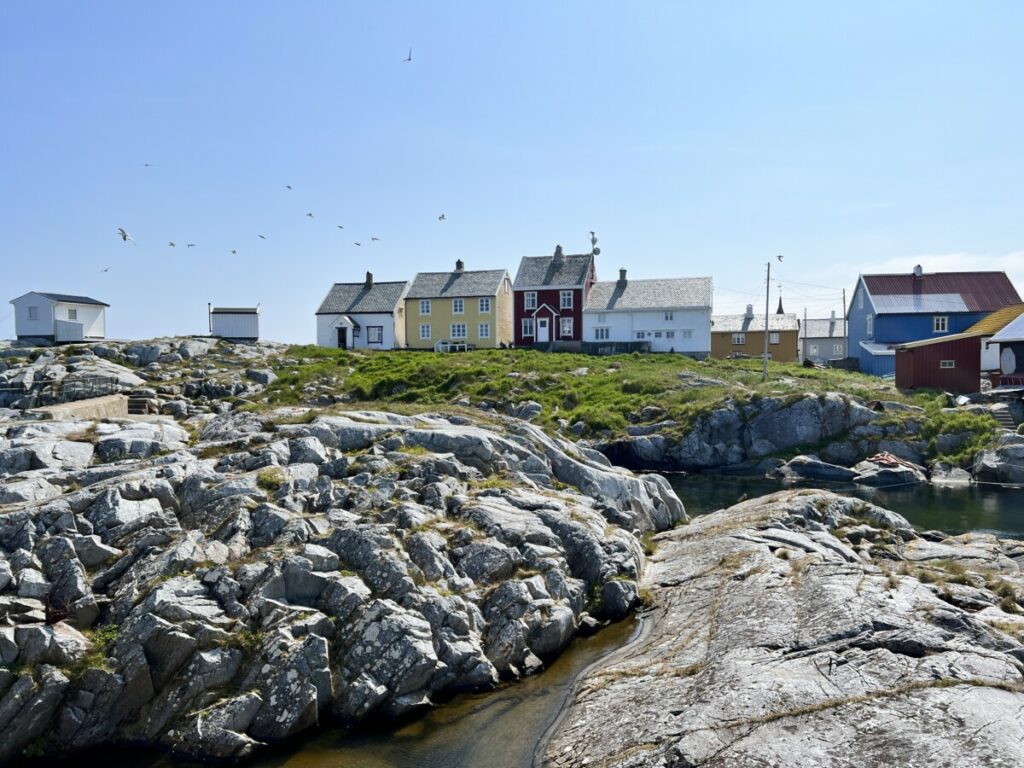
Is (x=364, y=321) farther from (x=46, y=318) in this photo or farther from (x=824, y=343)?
(x=824, y=343)

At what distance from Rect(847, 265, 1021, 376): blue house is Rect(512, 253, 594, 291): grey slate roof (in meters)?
27.1

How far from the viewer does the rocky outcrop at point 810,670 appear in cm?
1103

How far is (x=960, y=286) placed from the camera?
72750mm

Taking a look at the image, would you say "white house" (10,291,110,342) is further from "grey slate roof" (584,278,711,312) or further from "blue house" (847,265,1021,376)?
"blue house" (847,265,1021,376)

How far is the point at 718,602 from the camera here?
58.3ft

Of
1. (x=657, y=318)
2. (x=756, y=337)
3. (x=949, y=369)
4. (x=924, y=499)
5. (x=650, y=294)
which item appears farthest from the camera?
(x=756, y=337)

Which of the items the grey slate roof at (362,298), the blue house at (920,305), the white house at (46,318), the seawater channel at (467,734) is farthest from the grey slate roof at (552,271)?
the seawater channel at (467,734)

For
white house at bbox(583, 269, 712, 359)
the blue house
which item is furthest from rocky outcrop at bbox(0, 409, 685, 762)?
the blue house

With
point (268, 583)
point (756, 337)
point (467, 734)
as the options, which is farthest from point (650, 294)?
point (467, 734)

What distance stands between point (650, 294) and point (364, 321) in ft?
94.0

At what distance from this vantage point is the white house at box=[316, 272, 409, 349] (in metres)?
77.8

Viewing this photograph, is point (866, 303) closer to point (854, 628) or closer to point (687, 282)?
point (687, 282)

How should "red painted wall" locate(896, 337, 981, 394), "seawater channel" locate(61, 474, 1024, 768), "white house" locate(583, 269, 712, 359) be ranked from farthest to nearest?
"white house" locate(583, 269, 712, 359) < "red painted wall" locate(896, 337, 981, 394) < "seawater channel" locate(61, 474, 1024, 768)

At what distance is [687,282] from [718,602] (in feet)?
210
